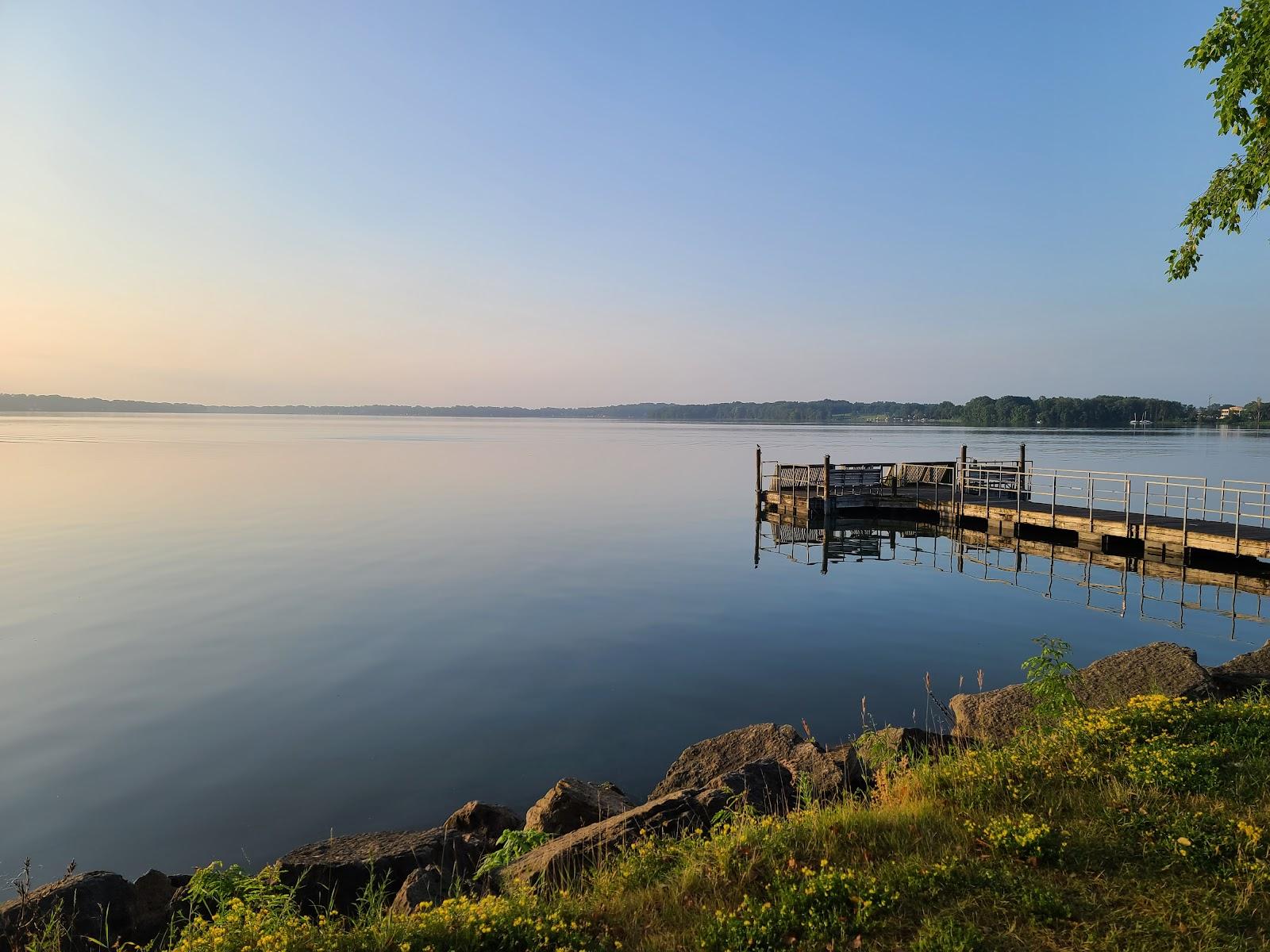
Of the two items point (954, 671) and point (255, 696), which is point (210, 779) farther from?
point (954, 671)

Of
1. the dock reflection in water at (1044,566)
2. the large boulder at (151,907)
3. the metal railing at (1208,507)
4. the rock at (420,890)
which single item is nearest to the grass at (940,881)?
the rock at (420,890)

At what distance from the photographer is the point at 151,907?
22.8 feet

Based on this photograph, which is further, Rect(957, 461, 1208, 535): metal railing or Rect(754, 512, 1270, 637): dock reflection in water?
Rect(957, 461, 1208, 535): metal railing

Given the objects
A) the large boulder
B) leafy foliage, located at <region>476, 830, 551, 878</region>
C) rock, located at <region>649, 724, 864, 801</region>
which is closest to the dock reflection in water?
rock, located at <region>649, 724, 864, 801</region>

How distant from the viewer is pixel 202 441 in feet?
347

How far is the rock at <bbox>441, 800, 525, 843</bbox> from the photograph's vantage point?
894 centimetres

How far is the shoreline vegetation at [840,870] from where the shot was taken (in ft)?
15.2

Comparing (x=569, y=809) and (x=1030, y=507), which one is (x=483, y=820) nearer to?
(x=569, y=809)

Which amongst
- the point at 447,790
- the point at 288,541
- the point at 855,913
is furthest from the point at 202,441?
the point at 855,913

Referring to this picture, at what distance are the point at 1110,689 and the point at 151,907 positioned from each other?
11.4 m

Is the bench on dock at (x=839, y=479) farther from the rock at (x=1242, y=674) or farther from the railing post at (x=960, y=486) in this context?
the rock at (x=1242, y=674)

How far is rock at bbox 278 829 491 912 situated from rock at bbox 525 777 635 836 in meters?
0.66

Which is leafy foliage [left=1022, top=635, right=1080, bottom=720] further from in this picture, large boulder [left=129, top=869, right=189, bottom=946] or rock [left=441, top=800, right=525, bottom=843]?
large boulder [left=129, top=869, right=189, bottom=946]

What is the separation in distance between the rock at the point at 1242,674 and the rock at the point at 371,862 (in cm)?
997
